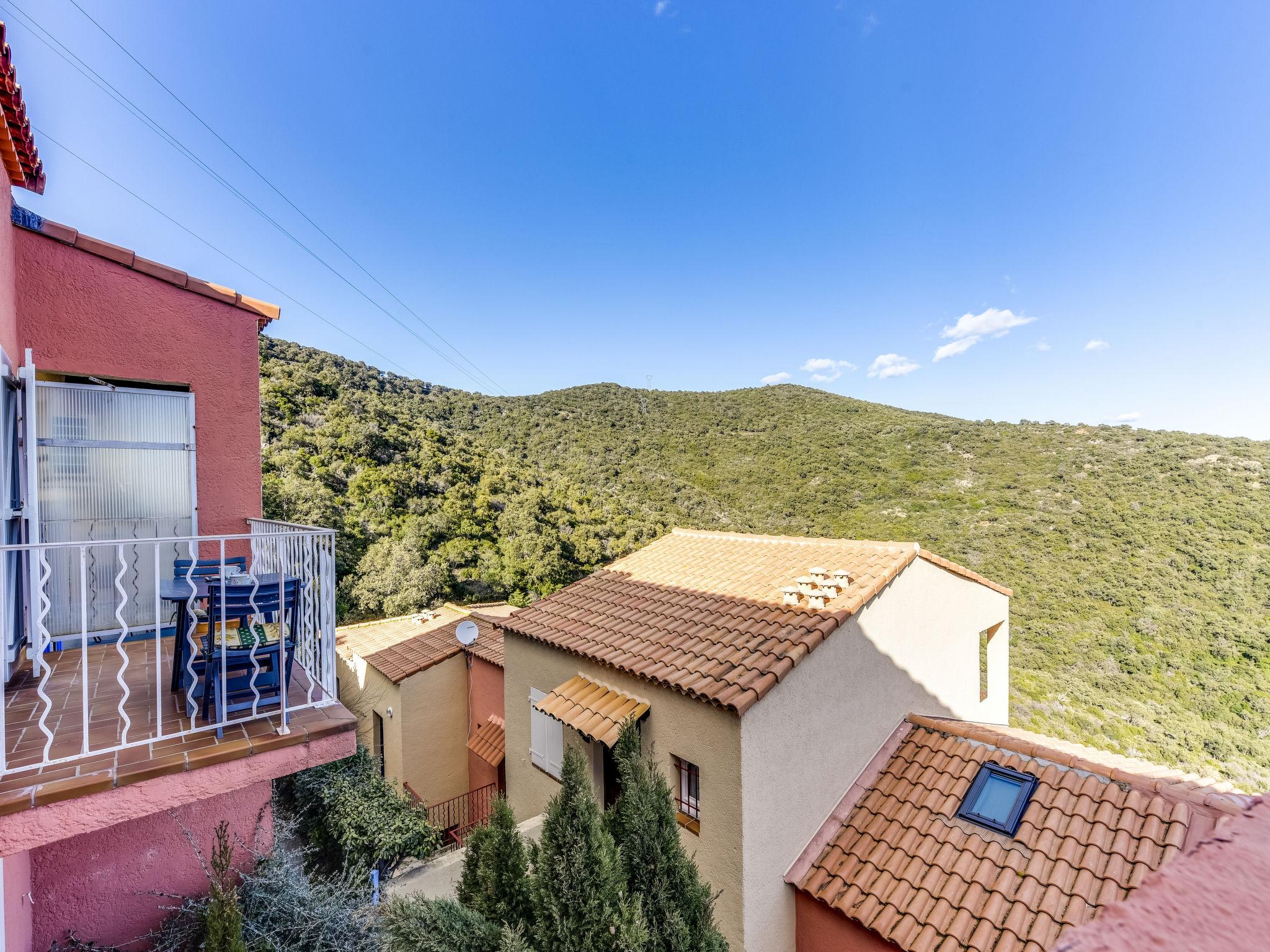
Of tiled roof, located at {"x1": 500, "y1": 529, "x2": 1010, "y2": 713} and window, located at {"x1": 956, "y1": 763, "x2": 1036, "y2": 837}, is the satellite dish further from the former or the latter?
window, located at {"x1": 956, "y1": 763, "x2": 1036, "y2": 837}

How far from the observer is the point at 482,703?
473 inches

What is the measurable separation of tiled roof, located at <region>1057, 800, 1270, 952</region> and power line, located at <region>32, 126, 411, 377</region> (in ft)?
27.3

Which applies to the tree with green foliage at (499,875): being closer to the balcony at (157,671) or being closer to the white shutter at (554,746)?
the balcony at (157,671)

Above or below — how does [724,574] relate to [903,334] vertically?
below

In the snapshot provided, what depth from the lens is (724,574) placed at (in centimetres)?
884

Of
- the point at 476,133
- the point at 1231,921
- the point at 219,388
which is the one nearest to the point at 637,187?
the point at 476,133

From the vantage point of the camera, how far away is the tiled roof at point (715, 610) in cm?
588

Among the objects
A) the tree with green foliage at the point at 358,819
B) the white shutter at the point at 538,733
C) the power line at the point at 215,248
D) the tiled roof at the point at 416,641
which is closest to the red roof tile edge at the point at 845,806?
the white shutter at the point at 538,733

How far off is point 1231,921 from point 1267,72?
20962mm

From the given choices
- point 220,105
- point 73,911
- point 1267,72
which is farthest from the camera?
point 1267,72

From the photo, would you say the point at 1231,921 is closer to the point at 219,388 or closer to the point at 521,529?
the point at 219,388

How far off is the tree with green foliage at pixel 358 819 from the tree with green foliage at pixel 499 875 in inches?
209

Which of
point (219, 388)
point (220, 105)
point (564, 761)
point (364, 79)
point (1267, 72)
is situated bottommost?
point (564, 761)

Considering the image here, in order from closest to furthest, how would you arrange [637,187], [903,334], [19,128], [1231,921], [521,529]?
[1231,921]
[19,128]
[637,187]
[521,529]
[903,334]
